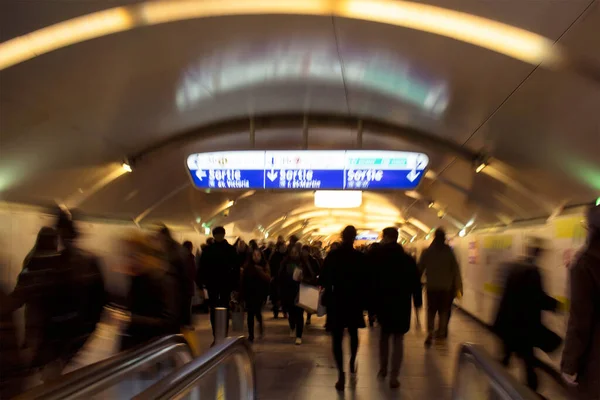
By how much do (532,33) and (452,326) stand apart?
7929 mm

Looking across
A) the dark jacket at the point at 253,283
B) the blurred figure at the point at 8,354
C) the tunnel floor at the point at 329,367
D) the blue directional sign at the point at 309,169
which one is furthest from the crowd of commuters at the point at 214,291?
the blue directional sign at the point at 309,169

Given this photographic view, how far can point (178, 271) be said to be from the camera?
4684mm

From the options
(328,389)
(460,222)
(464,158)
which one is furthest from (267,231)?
(328,389)

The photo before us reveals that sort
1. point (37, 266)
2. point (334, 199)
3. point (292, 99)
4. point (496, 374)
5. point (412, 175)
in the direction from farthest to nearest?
point (334, 199) → point (292, 99) → point (412, 175) → point (37, 266) → point (496, 374)

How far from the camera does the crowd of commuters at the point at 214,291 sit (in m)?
3.22

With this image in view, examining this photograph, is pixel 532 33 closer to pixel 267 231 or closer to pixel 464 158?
pixel 464 158

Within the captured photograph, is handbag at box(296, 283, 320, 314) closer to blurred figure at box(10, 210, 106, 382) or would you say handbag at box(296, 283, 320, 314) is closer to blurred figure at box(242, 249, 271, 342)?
blurred figure at box(242, 249, 271, 342)

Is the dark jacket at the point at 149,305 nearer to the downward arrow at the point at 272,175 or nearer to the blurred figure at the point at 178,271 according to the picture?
the blurred figure at the point at 178,271

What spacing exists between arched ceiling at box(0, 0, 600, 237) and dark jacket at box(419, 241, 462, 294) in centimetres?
176

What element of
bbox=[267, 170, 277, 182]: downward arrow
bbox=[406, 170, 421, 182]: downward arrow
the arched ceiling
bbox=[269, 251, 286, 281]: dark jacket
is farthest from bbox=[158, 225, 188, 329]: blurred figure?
bbox=[269, 251, 286, 281]: dark jacket

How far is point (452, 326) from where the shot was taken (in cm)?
1156

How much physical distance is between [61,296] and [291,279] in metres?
4.94

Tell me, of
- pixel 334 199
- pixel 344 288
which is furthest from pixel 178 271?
pixel 334 199

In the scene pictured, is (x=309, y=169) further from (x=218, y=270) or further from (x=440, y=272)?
(x=440, y=272)
